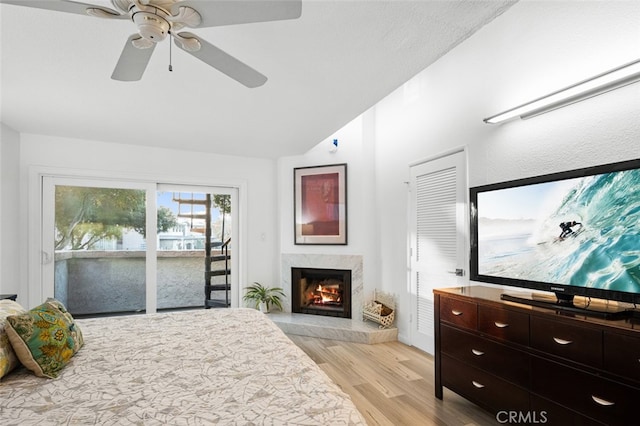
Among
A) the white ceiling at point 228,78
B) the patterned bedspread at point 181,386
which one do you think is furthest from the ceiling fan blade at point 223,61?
the patterned bedspread at point 181,386

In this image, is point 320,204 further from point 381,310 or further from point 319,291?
point 381,310

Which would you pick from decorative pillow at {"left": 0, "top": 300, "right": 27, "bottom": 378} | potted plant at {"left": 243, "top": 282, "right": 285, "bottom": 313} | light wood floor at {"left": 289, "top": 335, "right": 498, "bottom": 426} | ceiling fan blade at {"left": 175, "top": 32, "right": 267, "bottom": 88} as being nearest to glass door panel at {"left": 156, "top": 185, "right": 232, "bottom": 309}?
potted plant at {"left": 243, "top": 282, "right": 285, "bottom": 313}

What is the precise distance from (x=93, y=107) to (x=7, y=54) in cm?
90

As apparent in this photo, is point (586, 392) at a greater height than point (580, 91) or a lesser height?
lesser

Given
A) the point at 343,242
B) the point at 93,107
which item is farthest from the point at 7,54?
the point at 343,242

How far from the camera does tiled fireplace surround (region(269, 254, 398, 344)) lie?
3.92 meters

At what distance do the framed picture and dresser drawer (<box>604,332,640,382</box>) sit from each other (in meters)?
3.05

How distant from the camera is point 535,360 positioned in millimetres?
1888

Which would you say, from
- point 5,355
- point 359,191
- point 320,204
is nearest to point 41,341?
point 5,355

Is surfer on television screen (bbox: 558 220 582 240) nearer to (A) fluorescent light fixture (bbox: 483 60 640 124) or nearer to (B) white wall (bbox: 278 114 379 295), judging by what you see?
(A) fluorescent light fixture (bbox: 483 60 640 124)

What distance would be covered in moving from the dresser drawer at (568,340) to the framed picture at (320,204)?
272 cm

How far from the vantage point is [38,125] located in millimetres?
3414

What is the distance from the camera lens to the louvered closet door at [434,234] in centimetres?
312

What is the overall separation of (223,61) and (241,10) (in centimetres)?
42
